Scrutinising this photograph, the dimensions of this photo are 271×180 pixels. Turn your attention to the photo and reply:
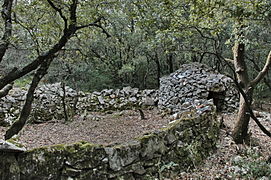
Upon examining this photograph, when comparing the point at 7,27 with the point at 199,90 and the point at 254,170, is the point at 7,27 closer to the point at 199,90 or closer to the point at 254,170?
the point at 254,170

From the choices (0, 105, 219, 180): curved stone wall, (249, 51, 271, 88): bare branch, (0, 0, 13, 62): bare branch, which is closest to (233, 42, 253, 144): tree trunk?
(249, 51, 271, 88): bare branch

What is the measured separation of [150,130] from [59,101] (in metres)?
5.39

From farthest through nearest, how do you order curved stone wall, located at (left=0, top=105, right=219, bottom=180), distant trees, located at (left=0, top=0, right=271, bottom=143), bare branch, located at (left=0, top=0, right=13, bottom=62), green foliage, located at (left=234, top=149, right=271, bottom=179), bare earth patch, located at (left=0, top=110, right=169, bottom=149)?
bare earth patch, located at (left=0, top=110, right=169, bottom=149) < distant trees, located at (left=0, top=0, right=271, bottom=143) < bare branch, located at (left=0, top=0, right=13, bottom=62) < green foliage, located at (left=234, top=149, right=271, bottom=179) < curved stone wall, located at (left=0, top=105, right=219, bottom=180)

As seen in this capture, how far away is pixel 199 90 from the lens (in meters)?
7.91

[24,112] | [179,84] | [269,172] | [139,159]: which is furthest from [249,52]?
[24,112]

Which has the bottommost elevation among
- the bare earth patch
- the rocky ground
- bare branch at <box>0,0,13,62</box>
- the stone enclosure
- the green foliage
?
the bare earth patch

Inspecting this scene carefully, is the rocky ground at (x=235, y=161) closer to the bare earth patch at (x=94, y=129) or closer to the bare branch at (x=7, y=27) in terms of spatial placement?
the bare earth patch at (x=94, y=129)

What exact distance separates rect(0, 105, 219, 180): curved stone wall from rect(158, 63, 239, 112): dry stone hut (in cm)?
382

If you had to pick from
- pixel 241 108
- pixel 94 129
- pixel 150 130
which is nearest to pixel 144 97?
pixel 94 129

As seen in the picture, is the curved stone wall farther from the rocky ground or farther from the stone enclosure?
the rocky ground

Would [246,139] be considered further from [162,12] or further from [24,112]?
[24,112]

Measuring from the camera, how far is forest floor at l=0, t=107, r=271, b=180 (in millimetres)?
3443

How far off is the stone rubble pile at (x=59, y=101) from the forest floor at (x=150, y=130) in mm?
554

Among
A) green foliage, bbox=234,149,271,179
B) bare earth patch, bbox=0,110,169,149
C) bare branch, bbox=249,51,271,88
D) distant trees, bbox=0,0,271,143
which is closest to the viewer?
green foliage, bbox=234,149,271,179
